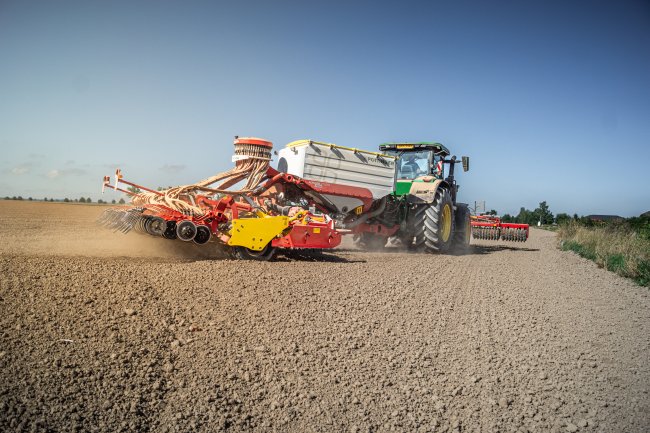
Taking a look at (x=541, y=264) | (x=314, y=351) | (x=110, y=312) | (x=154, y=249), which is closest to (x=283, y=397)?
(x=314, y=351)

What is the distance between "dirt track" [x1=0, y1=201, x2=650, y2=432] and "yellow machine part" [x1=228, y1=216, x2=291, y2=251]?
2.12ft

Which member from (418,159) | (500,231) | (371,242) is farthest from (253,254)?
(500,231)

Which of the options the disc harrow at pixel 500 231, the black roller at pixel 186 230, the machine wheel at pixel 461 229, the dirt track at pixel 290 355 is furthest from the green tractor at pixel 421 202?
the disc harrow at pixel 500 231

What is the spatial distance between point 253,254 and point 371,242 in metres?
4.68

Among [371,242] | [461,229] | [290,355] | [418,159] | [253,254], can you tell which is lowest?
[290,355]

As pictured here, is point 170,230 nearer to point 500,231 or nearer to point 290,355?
point 290,355

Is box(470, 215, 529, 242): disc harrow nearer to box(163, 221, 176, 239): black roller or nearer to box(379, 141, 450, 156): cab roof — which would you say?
box(379, 141, 450, 156): cab roof

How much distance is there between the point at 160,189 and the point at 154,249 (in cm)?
101

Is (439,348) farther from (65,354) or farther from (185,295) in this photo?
(65,354)

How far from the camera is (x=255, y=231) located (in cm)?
632

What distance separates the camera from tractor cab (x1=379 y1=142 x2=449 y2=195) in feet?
A: 35.1

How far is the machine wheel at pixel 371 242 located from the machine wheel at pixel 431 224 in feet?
2.55

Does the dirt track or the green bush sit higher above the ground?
the green bush

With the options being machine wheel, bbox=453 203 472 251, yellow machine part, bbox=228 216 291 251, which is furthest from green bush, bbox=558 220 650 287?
yellow machine part, bbox=228 216 291 251
